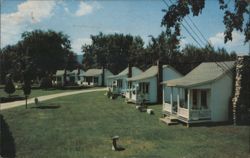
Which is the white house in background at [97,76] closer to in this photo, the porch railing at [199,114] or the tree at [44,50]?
the tree at [44,50]

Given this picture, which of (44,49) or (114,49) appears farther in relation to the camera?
(114,49)

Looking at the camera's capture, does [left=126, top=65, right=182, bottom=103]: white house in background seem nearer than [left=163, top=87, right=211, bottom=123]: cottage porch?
No

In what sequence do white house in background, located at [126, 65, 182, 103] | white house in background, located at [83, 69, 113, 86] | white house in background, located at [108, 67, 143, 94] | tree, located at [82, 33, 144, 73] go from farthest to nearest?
tree, located at [82, 33, 144, 73], white house in background, located at [83, 69, 113, 86], white house in background, located at [108, 67, 143, 94], white house in background, located at [126, 65, 182, 103]

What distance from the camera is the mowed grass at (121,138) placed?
18.2 metres

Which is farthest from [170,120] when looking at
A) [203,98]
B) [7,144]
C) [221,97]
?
Result: [7,144]

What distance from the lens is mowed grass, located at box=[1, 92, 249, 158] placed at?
18.2 meters

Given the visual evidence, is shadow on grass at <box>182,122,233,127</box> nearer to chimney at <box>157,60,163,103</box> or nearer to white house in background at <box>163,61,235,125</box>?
white house in background at <box>163,61,235,125</box>

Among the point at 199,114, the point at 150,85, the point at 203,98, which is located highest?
the point at 150,85

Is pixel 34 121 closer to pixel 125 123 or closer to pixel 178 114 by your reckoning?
pixel 125 123

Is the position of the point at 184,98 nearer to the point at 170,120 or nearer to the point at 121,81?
the point at 170,120

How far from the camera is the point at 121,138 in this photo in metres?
22.0

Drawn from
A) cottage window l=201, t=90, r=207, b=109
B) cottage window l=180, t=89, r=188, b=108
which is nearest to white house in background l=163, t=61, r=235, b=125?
cottage window l=201, t=90, r=207, b=109

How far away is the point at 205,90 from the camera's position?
28.7 meters

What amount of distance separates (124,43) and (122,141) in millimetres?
97311
